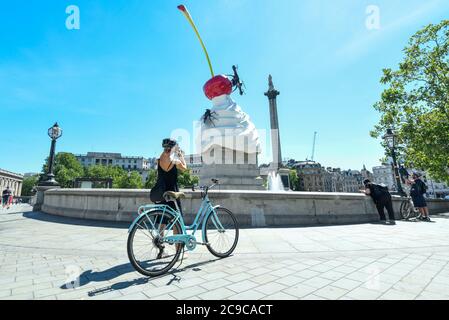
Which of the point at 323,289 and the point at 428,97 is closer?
the point at 323,289

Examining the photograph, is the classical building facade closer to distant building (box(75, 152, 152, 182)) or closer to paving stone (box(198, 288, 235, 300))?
distant building (box(75, 152, 152, 182))

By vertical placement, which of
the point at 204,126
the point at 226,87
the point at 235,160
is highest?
the point at 226,87

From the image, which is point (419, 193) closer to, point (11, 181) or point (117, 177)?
point (117, 177)

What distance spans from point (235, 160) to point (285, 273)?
10.1 meters

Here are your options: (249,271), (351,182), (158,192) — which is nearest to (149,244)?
(158,192)

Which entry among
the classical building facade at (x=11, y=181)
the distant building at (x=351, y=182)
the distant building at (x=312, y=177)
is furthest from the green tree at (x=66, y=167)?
the distant building at (x=351, y=182)

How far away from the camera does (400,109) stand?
2105 cm

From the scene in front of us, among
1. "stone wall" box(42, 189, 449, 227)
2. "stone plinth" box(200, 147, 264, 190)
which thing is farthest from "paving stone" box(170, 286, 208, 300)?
"stone plinth" box(200, 147, 264, 190)

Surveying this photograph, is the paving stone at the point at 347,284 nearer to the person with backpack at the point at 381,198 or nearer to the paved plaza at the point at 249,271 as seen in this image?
the paved plaza at the point at 249,271

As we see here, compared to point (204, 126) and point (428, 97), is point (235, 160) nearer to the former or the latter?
point (204, 126)

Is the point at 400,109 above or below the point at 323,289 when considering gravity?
above

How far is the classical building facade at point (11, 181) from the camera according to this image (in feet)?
227

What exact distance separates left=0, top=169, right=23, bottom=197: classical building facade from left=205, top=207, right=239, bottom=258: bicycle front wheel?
93358 mm

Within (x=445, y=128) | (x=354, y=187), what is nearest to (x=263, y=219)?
(x=445, y=128)
